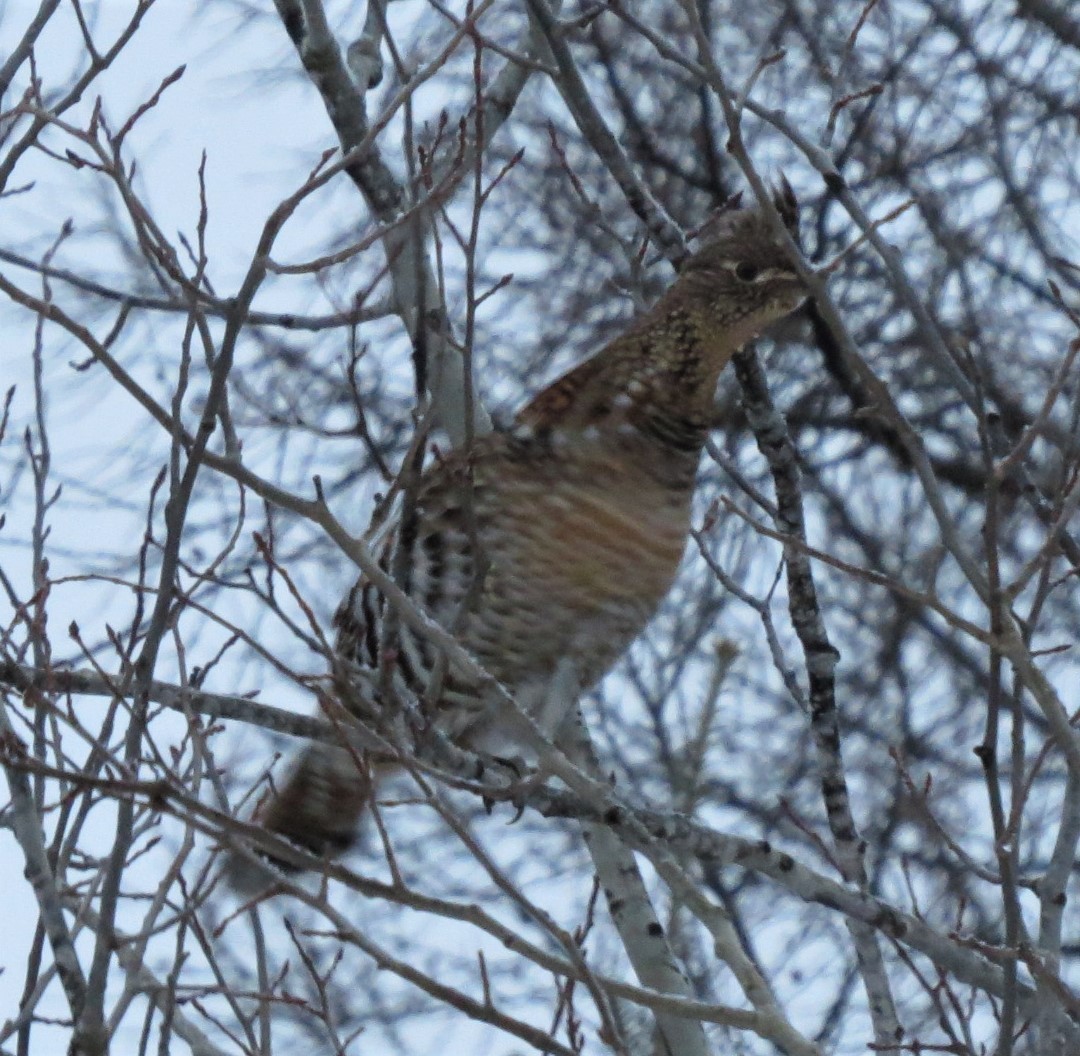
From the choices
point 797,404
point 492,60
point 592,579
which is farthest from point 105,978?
point 797,404

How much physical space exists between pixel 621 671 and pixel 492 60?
2782 mm

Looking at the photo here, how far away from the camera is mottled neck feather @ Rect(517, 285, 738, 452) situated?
5352 millimetres

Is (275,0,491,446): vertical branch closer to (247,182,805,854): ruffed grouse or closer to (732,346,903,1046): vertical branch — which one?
(247,182,805,854): ruffed grouse

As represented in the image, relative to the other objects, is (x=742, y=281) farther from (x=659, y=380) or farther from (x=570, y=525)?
(x=570, y=525)

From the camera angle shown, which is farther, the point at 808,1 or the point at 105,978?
the point at 808,1

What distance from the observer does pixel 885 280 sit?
9414 mm

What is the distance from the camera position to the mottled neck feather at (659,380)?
17.6 feet

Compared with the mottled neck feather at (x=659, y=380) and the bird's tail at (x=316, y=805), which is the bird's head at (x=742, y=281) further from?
the bird's tail at (x=316, y=805)

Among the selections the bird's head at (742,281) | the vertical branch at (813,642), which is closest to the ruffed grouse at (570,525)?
the bird's head at (742,281)

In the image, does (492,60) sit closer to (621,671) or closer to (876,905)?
(621,671)

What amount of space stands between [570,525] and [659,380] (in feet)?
2.05

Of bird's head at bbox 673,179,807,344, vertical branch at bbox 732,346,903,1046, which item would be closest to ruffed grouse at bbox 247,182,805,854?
bird's head at bbox 673,179,807,344

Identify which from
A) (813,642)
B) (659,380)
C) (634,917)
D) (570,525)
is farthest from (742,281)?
(634,917)

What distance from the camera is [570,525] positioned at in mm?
5043
